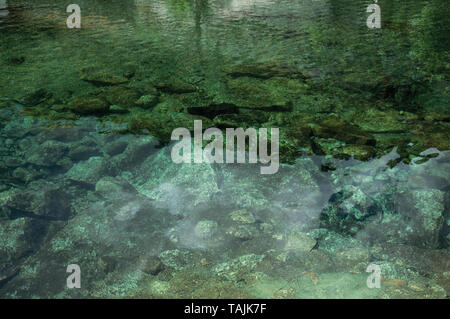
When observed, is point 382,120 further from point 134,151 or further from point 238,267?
point 134,151

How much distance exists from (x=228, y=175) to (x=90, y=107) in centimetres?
265

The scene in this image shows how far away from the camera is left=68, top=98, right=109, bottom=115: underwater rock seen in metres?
4.95

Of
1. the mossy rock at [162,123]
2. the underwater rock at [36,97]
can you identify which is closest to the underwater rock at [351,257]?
the mossy rock at [162,123]

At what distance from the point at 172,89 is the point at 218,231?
3134 millimetres

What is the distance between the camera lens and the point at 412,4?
442 inches

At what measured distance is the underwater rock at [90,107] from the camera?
4.95m

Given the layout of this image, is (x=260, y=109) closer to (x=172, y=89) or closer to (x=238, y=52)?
(x=172, y=89)

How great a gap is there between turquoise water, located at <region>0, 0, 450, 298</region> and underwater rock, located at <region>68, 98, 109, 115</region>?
0.02 metres

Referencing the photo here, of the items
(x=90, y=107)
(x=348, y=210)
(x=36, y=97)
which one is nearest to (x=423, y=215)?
(x=348, y=210)

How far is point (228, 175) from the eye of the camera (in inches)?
144

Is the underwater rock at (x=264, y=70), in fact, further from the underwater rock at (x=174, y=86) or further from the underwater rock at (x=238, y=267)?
the underwater rock at (x=238, y=267)

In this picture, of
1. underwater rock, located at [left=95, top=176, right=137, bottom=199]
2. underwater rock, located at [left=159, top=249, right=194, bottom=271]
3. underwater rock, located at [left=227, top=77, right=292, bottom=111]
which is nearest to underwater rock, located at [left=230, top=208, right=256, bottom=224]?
underwater rock, located at [left=159, top=249, right=194, bottom=271]

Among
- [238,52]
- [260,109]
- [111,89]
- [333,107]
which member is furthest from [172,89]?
[333,107]

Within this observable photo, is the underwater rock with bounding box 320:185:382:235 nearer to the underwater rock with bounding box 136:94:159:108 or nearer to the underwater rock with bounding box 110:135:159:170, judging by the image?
the underwater rock with bounding box 110:135:159:170
